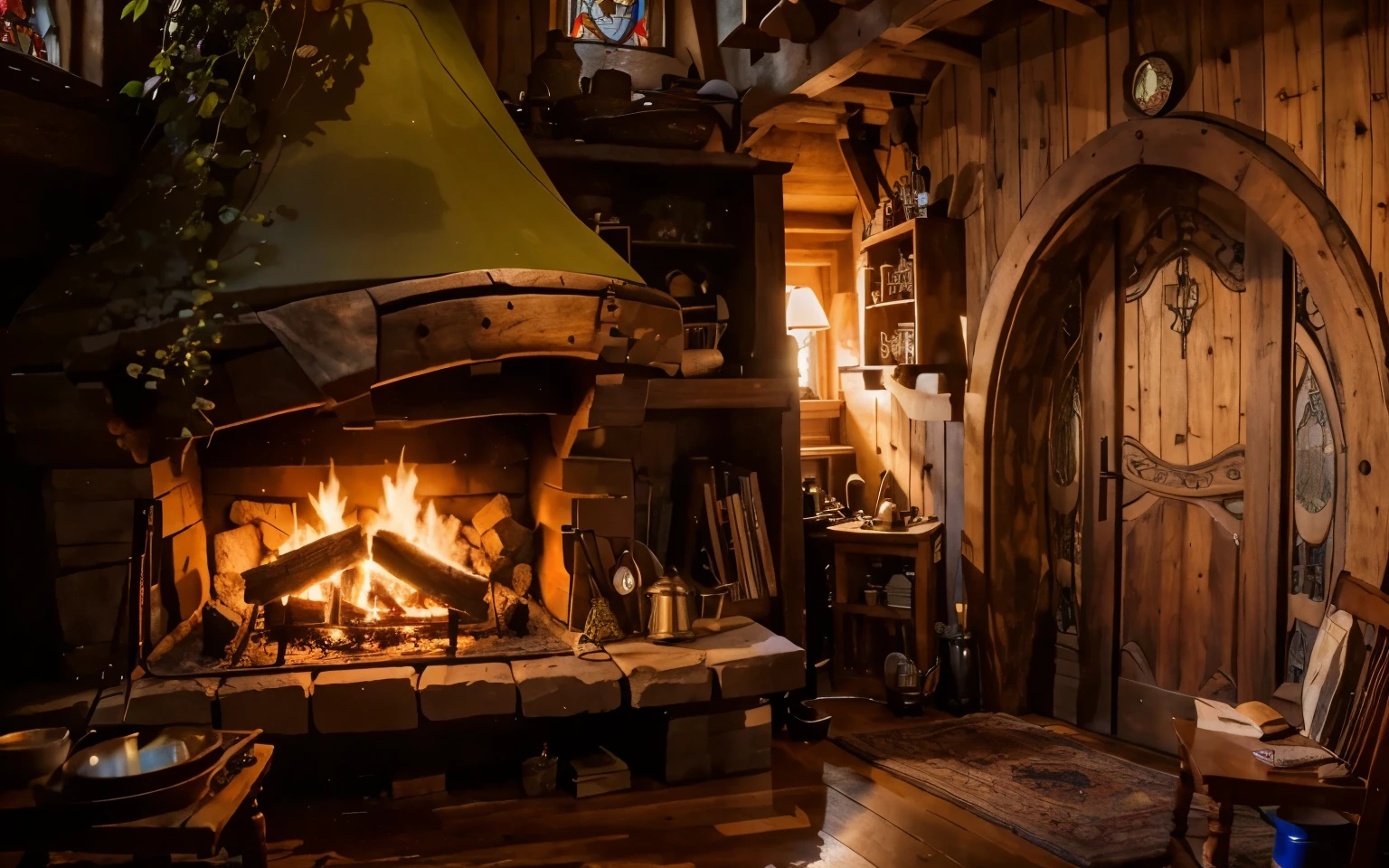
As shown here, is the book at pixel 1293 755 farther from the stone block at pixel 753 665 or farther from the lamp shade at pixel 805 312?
the lamp shade at pixel 805 312

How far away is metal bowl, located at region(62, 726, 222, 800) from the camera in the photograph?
1866 mm

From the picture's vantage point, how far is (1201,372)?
325 centimetres

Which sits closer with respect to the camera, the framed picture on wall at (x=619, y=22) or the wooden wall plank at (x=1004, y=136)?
the wooden wall plank at (x=1004, y=136)

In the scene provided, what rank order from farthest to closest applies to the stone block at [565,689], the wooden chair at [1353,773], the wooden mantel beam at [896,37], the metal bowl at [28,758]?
the wooden mantel beam at [896,37] → the stone block at [565,689] → the wooden chair at [1353,773] → the metal bowl at [28,758]

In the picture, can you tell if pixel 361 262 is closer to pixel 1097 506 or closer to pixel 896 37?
pixel 896 37

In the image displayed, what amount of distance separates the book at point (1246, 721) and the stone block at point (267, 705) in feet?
7.98

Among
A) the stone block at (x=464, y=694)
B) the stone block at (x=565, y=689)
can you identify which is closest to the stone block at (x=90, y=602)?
the stone block at (x=464, y=694)

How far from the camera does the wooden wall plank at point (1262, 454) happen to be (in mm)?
2951

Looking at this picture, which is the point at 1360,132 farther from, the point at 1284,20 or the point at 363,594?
the point at 363,594

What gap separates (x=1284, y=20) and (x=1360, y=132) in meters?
0.43

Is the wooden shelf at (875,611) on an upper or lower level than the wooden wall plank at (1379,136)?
lower

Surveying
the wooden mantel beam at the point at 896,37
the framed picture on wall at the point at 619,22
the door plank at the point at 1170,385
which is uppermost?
the framed picture on wall at the point at 619,22

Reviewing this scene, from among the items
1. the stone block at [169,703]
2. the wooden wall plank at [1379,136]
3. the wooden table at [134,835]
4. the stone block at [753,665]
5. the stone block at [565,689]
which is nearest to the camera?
the wooden table at [134,835]

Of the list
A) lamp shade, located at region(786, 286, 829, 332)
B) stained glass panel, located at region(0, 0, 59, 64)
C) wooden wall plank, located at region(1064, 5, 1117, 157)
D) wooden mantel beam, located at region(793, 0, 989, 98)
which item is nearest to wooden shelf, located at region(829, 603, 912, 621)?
lamp shade, located at region(786, 286, 829, 332)
